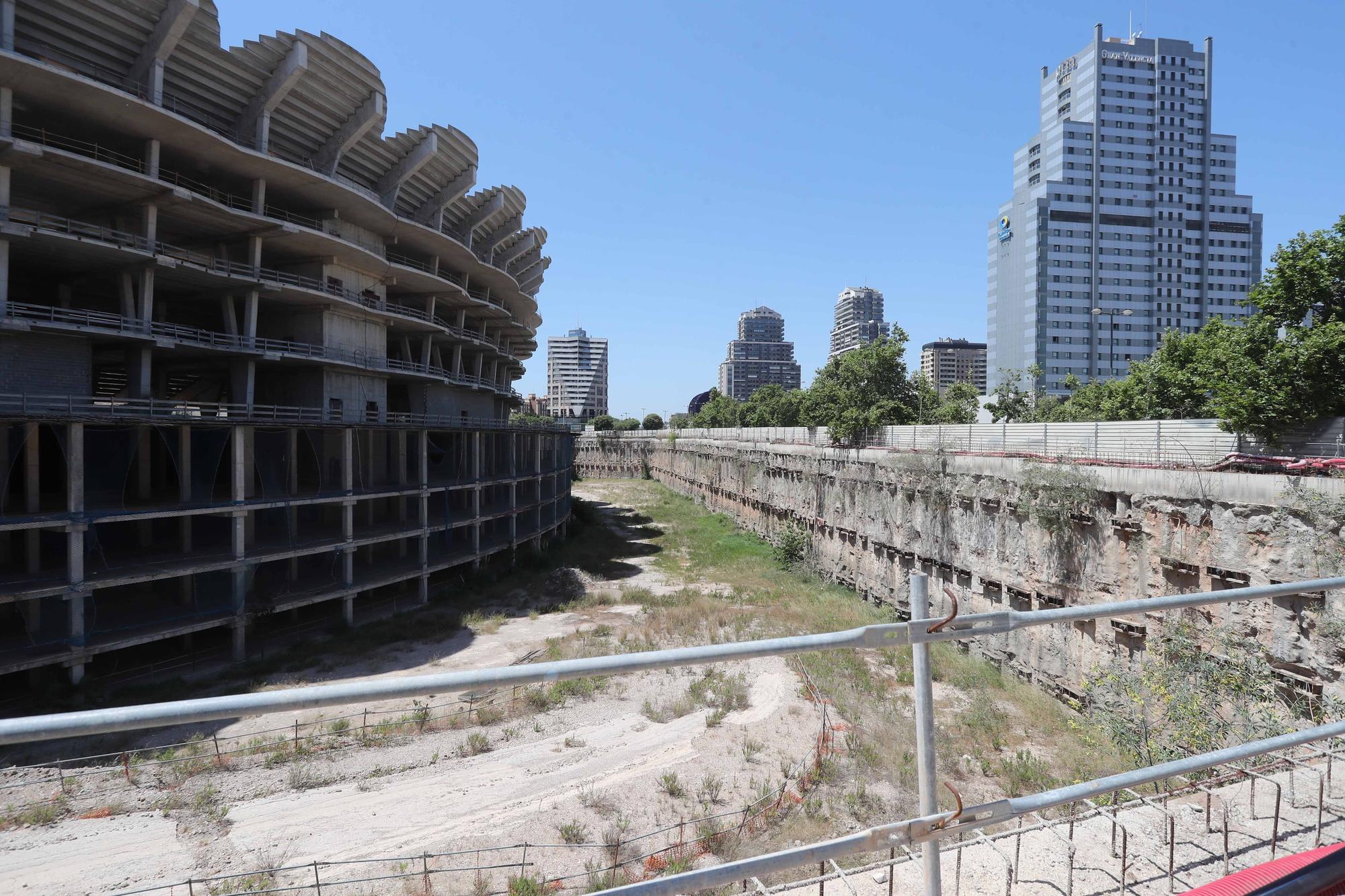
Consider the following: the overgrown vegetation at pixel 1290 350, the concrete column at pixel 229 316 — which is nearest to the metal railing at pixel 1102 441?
the overgrown vegetation at pixel 1290 350

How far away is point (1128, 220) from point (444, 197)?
357 feet

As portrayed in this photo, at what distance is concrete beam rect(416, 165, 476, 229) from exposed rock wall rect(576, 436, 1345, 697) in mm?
26651

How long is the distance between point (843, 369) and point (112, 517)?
45568 mm

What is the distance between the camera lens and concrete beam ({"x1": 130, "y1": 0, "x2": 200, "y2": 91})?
2238 cm

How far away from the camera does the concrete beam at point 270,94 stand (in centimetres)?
2612

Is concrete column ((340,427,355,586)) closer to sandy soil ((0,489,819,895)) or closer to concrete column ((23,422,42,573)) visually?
sandy soil ((0,489,819,895))

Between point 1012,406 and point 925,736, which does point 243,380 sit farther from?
point 1012,406

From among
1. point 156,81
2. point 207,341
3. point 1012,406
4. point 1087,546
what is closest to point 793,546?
point 1087,546

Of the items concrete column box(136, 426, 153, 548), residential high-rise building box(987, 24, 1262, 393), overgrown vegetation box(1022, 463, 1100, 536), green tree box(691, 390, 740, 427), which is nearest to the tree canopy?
overgrown vegetation box(1022, 463, 1100, 536)

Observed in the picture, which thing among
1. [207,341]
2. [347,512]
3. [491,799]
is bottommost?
[491,799]

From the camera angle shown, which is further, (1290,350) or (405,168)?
(405,168)

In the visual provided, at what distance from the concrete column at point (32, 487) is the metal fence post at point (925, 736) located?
80.2ft

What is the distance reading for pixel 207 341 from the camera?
27688 millimetres

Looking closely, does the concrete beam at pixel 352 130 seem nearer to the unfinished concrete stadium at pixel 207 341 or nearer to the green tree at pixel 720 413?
the unfinished concrete stadium at pixel 207 341
